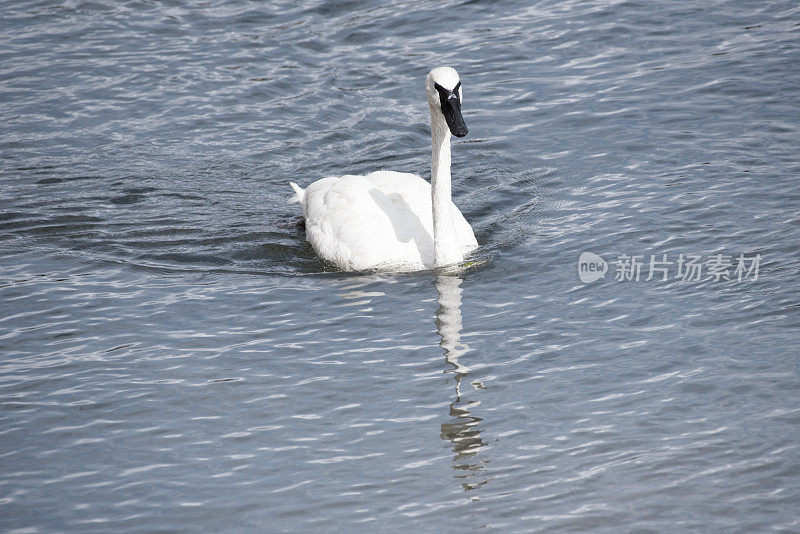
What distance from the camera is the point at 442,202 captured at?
9852 millimetres

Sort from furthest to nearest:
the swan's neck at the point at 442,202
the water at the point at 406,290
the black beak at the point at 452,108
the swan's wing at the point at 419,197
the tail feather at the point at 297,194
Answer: the tail feather at the point at 297,194
the swan's wing at the point at 419,197
the swan's neck at the point at 442,202
the black beak at the point at 452,108
the water at the point at 406,290

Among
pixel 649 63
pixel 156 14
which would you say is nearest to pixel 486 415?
pixel 649 63

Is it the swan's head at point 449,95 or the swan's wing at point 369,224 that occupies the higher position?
the swan's head at point 449,95

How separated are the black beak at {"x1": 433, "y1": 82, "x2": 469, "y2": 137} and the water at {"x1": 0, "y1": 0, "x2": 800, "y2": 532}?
151 cm

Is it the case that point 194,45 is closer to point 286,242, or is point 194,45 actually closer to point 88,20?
point 88,20

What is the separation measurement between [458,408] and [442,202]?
315cm

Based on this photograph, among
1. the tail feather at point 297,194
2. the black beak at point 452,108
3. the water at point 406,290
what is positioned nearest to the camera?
the water at point 406,290

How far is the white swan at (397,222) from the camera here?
9.80 m

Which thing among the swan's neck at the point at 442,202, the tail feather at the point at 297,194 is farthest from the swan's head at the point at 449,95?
the tail feather at the point at 297,194

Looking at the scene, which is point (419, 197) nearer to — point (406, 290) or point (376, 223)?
point (376, 223)

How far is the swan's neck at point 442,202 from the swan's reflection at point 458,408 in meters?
0.47

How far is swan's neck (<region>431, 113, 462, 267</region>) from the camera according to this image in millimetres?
9773

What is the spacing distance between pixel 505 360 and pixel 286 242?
3.92m

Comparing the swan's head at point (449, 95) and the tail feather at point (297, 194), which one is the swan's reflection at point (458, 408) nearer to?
the swan's head at point (449, 95)
